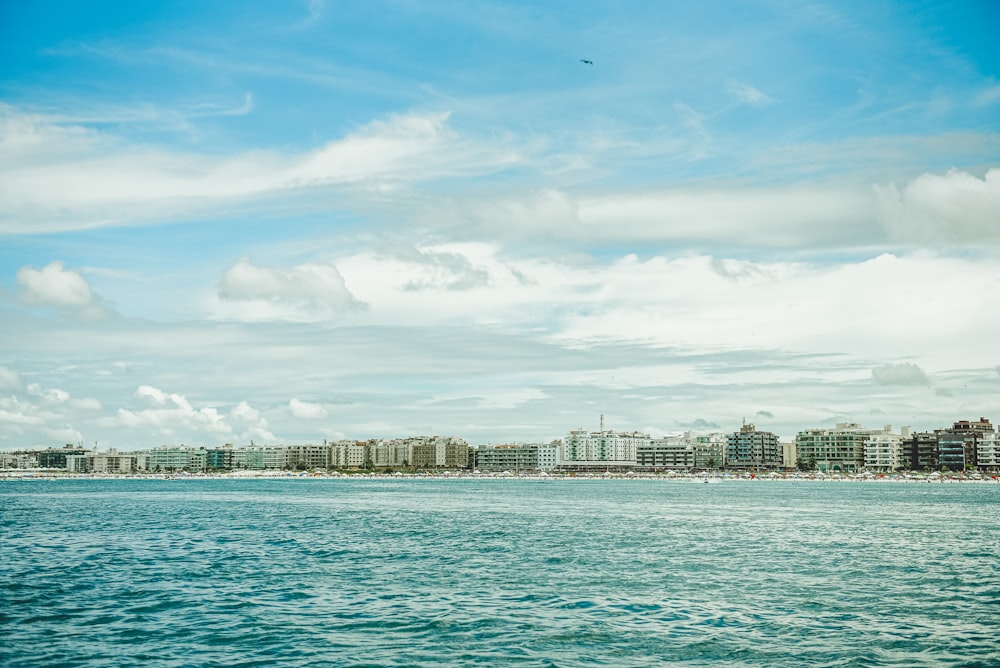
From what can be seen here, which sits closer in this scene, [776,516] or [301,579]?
[301,579]

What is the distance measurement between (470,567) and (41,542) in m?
29.4

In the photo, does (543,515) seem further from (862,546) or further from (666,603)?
(666,603)

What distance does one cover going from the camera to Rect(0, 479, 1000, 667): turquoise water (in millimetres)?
25281

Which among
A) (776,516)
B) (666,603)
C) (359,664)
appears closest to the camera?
(359,664)

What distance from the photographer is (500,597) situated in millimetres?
33750

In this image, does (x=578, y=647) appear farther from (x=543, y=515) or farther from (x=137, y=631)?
(x=543, y=515)

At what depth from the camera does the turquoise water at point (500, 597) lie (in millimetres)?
25281

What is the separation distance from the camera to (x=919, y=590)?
35.6m

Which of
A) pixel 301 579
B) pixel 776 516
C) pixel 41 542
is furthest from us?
pixel 776 516

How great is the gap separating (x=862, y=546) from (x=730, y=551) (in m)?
8.93

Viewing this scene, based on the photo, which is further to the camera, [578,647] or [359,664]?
[578,647]

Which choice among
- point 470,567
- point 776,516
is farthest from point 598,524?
point 470,567

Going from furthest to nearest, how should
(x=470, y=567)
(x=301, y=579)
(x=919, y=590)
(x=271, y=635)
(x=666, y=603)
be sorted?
(x=470, y=567) < (x=301, y=579) < (x=919, y=590) < (x=666, y=603) < (x=271, y=635)

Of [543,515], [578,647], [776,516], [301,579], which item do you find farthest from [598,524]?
[578,647]
